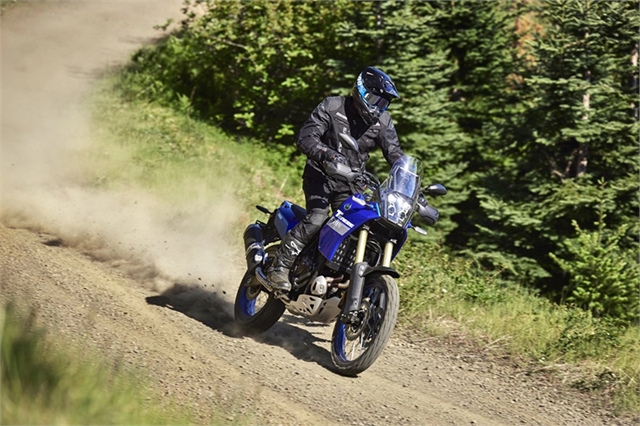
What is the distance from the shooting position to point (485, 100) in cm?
2055

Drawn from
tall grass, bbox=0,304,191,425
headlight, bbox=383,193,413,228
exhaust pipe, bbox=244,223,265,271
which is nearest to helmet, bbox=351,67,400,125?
headlight, bbox=383,193,413,228

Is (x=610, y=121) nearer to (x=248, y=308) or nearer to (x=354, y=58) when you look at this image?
(x=354, y=58)

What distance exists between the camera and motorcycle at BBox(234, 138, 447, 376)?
6363 mm

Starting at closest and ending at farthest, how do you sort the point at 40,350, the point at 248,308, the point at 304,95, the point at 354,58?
the point at 40,350 → the point at 248,308 → the point at 354,58 → the point at 304,95

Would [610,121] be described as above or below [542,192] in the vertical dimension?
above

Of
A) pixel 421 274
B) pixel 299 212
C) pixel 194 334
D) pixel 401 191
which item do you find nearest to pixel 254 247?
pixel 299 212

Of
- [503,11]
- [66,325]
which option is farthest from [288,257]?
[503,11]

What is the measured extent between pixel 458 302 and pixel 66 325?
4.74 m

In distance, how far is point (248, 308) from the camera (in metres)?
7.83

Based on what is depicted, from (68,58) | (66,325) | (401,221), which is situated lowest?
(68,58)

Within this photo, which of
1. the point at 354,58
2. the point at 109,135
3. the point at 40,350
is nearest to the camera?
the point at 40,350

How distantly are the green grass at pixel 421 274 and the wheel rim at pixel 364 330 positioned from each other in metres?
1.97

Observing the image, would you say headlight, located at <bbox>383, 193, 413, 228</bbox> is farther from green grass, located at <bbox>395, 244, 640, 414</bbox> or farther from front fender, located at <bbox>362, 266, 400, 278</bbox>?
green grass, located at <bbox>395, 244, 640, 414</bbox>

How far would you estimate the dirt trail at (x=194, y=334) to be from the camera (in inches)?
233
